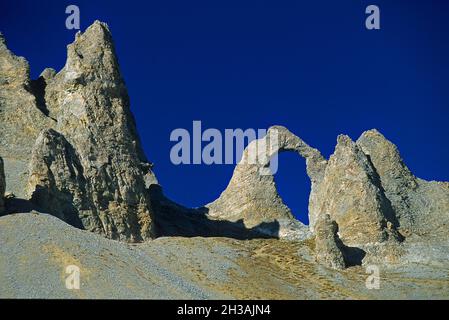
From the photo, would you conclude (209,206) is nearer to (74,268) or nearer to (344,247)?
(344,247)

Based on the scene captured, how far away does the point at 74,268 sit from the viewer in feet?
232

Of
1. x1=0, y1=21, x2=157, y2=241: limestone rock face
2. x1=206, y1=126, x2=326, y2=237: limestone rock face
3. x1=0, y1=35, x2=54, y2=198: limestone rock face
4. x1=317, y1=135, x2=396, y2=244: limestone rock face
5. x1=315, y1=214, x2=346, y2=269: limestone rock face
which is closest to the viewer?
x1=0, y1=21, x2=157, y2=241: limestone rock face

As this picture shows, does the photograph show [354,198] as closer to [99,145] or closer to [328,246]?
[328,246]

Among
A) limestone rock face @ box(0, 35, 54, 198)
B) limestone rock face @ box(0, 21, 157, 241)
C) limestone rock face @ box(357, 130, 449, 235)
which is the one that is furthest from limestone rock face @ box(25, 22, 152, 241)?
limestone rock face @ box(357, 130, 449, 235)

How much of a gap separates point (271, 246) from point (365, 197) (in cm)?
1533

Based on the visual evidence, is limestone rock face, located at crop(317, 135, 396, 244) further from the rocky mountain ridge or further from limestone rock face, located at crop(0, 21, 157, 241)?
limestone rock face, located at crop(0, 21, 157, 241)

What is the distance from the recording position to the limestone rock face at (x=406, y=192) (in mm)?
110625

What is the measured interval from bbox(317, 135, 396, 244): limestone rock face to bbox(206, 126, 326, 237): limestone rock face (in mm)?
10224

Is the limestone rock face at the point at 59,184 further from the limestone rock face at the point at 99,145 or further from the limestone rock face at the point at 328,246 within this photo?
the limestone rock face at the point at 328,246

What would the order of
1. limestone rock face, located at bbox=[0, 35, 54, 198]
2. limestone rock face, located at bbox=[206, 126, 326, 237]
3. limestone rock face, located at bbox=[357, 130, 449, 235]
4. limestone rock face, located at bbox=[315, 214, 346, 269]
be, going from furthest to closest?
1. limestone rock face, located at bbox=[206, 126, 326, 237]
2. limestone rock face, located at bbox=[357, 130, 449, 235]
3. limestone rock face, located at bbox=[0, 35, 54, 198]
4. limestone rock face, located at bbox=[315, 214, 346, 269]

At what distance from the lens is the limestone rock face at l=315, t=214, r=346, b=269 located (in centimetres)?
9369

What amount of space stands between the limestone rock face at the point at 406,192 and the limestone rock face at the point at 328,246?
53.9 ft

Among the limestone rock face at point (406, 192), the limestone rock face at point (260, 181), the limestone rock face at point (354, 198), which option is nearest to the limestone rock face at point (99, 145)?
the limestone rock face at point (260, 181)
